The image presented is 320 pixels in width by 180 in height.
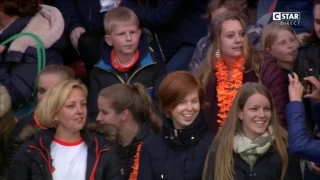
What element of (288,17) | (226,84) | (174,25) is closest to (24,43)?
(174,25)

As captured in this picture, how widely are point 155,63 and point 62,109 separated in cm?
143

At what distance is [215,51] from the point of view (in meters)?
7.62

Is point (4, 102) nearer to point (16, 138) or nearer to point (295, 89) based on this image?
point (16, 138)

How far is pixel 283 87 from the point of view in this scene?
7.49m

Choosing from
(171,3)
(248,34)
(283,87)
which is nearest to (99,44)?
(171,3)

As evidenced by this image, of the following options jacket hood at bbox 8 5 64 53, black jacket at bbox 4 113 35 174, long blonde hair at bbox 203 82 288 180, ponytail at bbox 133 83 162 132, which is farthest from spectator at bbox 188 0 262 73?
black jacket at bbox 4 113 35 174

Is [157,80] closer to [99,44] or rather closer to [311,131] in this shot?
[99,44]

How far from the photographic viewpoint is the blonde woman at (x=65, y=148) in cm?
668

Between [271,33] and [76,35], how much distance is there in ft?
6.60

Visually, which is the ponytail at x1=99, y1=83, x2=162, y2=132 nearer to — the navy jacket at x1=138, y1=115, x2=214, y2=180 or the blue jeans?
the navy jacket at x1=138, y1=115, x2=214, y2=180

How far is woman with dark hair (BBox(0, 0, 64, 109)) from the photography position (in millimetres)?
8242

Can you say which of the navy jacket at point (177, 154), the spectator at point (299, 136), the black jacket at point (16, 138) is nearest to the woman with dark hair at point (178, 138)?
the navy jacket at point (177, 154)

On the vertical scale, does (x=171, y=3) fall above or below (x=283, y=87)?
above

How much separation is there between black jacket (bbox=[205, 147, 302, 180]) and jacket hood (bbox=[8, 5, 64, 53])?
2.42 metres
